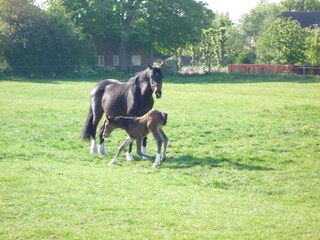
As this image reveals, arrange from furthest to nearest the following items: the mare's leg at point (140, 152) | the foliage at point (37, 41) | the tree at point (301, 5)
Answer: the tree at point (301, 5), the foliage at point (37, 41), the mare's leg at point (140, 152)

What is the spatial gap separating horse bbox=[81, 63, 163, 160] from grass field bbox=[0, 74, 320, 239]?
1.93 feet

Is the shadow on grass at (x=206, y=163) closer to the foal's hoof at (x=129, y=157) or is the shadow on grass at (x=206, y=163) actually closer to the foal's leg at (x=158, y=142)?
the foal's leg at (x=158, y=142)

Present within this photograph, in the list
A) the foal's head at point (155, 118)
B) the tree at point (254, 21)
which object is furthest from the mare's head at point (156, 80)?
the tree at point (254, 21)

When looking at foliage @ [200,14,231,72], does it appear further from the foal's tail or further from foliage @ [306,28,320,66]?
the foal's tail

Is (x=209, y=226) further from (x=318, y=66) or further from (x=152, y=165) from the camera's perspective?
(x=318, y=66)

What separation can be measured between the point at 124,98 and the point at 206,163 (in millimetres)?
3911

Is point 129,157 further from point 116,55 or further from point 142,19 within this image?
point 116,55

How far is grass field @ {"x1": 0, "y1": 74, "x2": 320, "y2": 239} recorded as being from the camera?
9.10 m

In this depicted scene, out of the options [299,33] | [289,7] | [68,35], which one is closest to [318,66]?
[299,33]

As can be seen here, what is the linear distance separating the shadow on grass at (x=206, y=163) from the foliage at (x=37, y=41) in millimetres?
42479

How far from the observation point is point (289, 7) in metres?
140

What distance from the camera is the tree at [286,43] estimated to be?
61.4 m

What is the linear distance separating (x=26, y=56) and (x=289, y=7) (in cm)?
9636

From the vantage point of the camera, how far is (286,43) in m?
62.0
